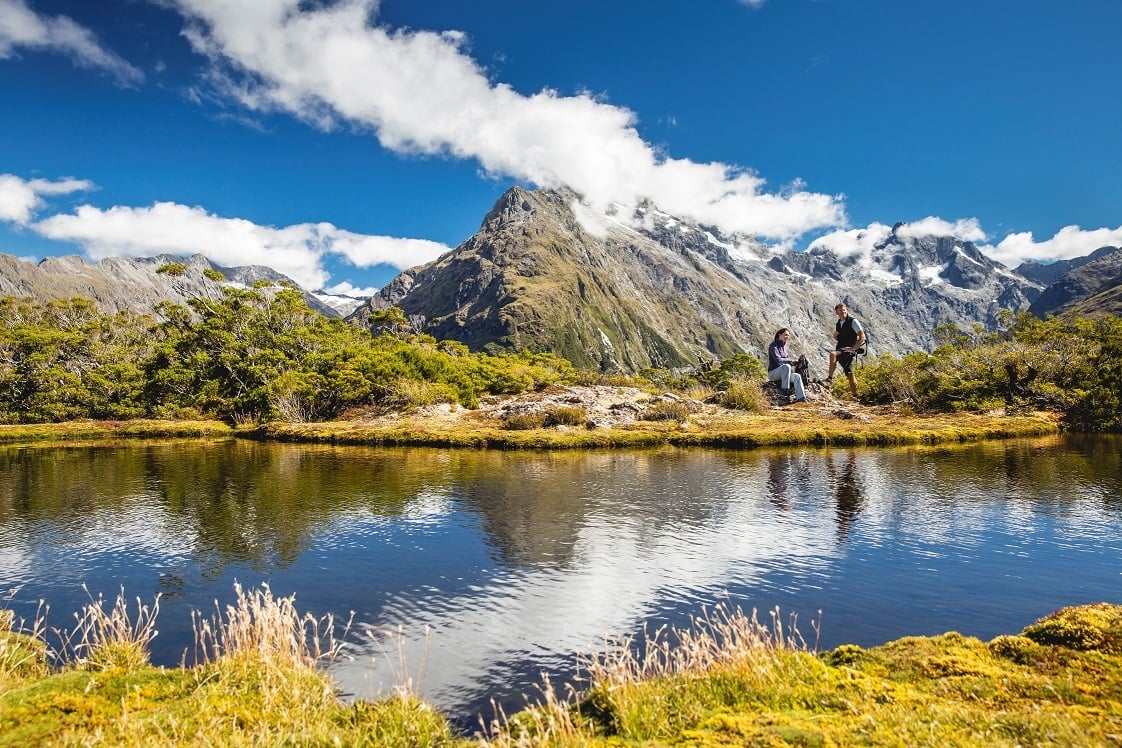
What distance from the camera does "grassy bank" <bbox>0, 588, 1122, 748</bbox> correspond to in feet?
22.1

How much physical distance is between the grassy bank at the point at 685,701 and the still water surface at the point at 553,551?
5.86ft

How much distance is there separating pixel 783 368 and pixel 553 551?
31.5m

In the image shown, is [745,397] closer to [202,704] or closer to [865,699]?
[865,699]

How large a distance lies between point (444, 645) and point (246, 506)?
17191 mm

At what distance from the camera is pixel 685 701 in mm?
8250

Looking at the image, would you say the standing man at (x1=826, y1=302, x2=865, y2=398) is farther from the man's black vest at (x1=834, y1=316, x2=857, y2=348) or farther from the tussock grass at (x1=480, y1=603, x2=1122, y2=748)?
the tussock grass at (x1=480, y1=603, x2=1122, y2=748)

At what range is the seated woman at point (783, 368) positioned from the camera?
4091 centimetres

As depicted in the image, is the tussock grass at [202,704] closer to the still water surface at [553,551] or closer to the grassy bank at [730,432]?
the still water surface at [553,551]

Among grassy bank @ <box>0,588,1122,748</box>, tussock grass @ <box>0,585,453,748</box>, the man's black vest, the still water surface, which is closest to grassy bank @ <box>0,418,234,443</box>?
the still water surface

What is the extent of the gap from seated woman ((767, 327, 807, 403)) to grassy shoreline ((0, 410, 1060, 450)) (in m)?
2.78

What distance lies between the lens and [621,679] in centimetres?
828

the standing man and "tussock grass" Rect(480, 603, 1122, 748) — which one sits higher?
the standing man

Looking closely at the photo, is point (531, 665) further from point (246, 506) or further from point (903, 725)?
point (246, 506)

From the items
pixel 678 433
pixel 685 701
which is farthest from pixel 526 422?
pixel 685 701
